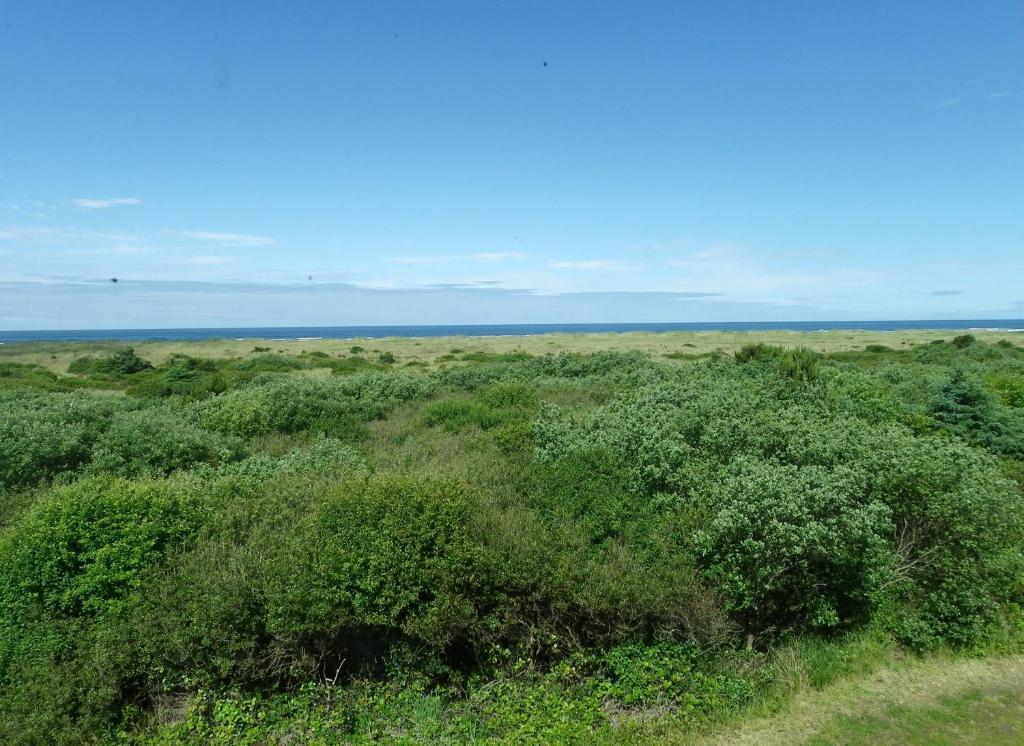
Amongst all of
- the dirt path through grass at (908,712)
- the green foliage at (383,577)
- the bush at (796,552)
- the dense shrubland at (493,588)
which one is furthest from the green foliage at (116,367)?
the dirt path through grass at (908,712)

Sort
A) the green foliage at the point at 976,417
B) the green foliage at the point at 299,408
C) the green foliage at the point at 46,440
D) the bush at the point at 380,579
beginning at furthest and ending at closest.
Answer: the green foliage at the point at 299,408
the green foliage at the point at 976,417
the green foliage at the point at 46,440
the bush at the point at 380,579

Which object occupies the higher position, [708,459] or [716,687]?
[708,459]

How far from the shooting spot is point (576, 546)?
9.48m

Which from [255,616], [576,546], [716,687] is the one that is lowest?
[716,687]

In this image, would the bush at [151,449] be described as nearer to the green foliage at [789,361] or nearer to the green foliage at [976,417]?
the green foliage at [789,361]

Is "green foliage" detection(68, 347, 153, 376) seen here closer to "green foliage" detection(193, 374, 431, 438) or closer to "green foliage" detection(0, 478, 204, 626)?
"green foliage" detection(193, 374, 431, 438)

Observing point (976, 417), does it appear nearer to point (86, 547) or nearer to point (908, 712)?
point (908, 712)

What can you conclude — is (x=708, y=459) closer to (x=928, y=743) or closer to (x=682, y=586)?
(x=682, y=586)

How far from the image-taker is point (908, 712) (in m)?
7.19

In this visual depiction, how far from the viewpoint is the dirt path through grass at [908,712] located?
6.76 m

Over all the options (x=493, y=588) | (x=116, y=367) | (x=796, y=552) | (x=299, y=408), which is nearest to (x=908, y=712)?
(x=796, y=552)

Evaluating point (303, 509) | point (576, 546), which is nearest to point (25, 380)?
point (303, 509)

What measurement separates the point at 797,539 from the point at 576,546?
3163 mm

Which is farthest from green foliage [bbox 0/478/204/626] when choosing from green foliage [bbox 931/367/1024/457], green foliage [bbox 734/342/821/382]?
green foliage [bbox 734/342/821/382]
